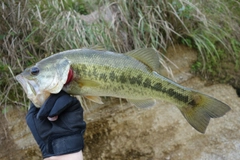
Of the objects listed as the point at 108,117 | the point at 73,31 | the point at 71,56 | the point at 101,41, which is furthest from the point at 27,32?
the point at 71,56

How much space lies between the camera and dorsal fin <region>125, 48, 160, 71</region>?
2.04 meters

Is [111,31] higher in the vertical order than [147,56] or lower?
lower

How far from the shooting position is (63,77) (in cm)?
187

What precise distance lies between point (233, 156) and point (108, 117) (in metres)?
1.39

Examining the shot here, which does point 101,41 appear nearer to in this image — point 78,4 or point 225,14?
point 78,4

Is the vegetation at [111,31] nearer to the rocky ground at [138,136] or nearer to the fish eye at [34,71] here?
the rocky ground at [138,136]

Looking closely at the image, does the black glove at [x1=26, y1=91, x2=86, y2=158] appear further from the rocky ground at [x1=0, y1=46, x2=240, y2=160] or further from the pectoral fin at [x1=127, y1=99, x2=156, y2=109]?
the rocky ground at [x1=0, y1=46, x2=240, y2=160]

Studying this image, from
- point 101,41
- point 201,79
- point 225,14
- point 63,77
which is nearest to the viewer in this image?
point 63,77

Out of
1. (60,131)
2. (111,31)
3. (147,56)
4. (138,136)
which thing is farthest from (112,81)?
(111,31)

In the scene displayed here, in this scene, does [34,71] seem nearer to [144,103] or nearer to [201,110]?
[144,103]

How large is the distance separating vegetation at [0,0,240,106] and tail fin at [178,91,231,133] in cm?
166

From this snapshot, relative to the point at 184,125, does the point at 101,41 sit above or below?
above

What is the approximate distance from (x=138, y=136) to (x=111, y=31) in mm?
1270

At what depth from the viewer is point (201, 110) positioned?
6.90 feet
